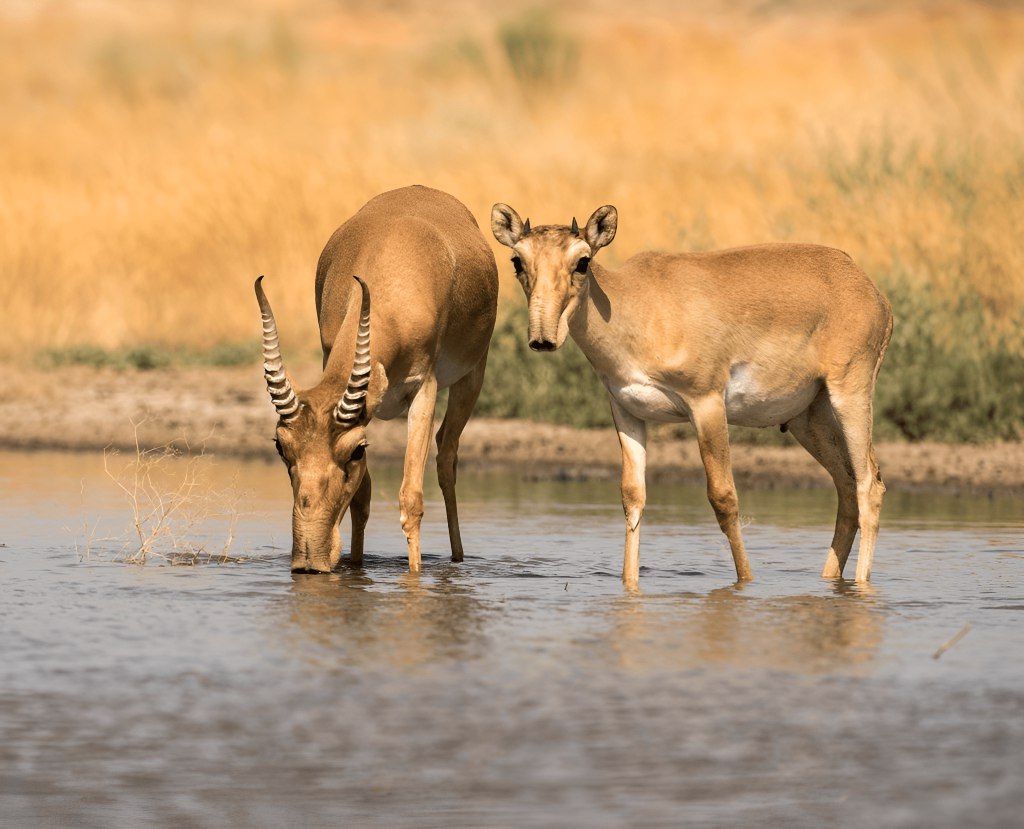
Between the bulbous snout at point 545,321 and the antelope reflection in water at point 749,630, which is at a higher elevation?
the bulbous snout at point 545,321

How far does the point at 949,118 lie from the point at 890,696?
18.5 meters

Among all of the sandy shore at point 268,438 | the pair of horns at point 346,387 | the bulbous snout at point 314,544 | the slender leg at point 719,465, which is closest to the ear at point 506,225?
the pair of horns at point 346,387

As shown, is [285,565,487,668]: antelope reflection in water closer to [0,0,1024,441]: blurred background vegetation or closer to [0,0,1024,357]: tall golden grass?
[0,0,1024,441]: blurred background vegetation

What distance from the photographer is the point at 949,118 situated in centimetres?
2545

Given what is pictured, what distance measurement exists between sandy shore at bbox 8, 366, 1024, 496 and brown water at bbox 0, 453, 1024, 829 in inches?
130

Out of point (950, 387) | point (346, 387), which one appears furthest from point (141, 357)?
point (346, 387)

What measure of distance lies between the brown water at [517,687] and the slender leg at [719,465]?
0.69 feet

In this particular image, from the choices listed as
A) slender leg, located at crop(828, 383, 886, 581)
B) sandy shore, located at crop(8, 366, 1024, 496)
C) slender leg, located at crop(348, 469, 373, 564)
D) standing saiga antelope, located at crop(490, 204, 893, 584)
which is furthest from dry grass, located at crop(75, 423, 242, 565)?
slender leg, located at crop(828, 383, 886, 581)

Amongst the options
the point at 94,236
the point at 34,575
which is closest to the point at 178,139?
the point at 94,236

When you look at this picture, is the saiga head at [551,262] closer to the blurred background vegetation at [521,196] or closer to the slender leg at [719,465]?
the slender leg at [719,465]

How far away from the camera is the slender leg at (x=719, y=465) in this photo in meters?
10.9

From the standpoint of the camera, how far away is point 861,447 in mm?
11570

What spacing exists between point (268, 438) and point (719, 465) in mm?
8117

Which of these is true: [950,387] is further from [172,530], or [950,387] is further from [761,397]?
[172,530]
